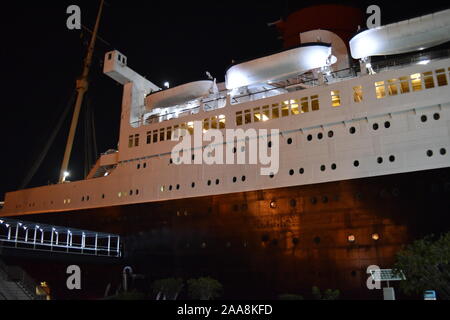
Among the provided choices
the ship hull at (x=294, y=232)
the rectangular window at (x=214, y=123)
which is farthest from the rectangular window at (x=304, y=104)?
the rectangular window at (x=214, y=123)

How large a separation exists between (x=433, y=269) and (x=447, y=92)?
576 centimetres

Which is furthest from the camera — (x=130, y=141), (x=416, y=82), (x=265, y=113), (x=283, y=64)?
(x=130, y=141)

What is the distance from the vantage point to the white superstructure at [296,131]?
1375 cm

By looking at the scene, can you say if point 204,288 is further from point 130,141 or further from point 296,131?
point 130,141

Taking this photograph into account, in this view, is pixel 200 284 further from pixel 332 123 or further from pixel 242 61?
pixel 242 61

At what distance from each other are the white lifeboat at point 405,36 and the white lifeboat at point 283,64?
1435 millimetres

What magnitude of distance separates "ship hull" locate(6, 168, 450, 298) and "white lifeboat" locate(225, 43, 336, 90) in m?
4.91

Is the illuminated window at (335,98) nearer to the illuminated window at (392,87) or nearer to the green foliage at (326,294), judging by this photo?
the illuminated window at (392,87)

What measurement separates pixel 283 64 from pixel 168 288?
9.85 metres

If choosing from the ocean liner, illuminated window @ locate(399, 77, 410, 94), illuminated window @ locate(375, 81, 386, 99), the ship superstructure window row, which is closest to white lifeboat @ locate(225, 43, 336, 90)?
the ocean liner

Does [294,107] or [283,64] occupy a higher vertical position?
[283,64]

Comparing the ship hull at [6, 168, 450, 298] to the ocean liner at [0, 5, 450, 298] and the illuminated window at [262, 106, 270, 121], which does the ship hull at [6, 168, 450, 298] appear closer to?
the ocean liner at [0, 5, 450, 298]

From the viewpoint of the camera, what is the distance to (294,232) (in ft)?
48.8

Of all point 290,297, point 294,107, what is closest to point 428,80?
point 294,107
